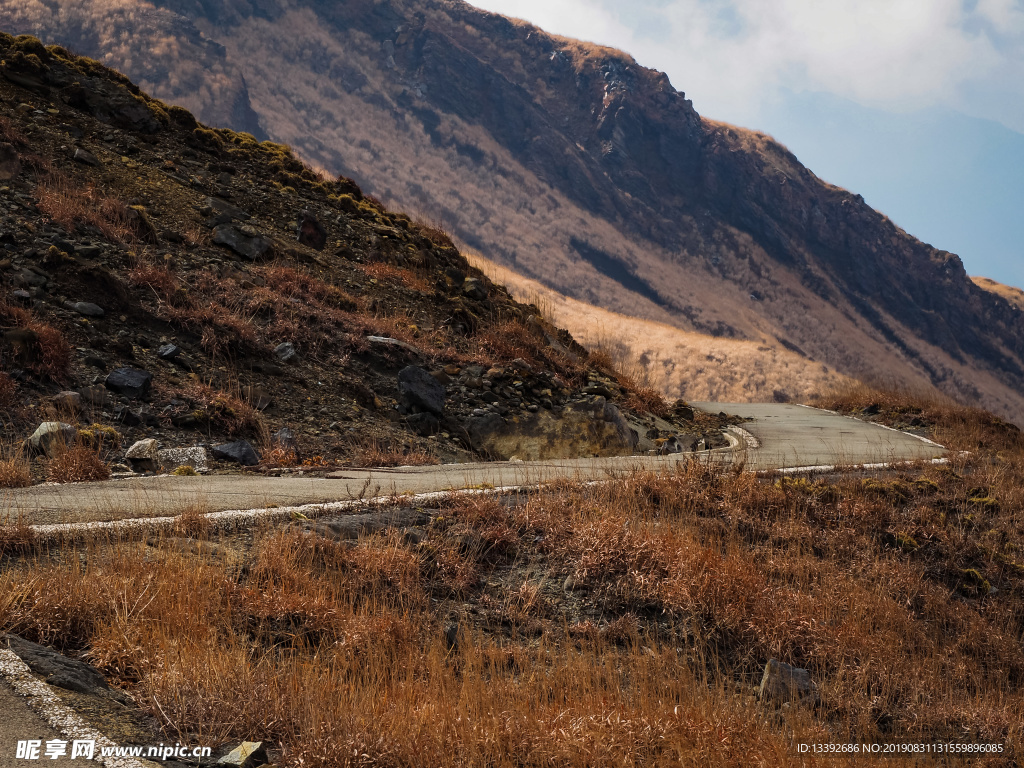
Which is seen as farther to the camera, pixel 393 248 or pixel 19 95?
pixel 393 248

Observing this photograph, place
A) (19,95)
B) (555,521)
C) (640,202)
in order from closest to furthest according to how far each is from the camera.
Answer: (555,521) < (19,95) < (640,202)

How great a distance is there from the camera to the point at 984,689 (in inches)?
187

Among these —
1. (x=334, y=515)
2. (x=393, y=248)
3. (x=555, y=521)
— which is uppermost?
(x=393, y=248)

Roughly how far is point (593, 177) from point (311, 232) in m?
89.7

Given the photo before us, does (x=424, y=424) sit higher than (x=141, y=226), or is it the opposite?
(x=141, y=226)

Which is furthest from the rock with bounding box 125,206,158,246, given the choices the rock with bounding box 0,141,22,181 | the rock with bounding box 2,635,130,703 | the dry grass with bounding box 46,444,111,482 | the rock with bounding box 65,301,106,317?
the rock with bounding box 2,635,130,703

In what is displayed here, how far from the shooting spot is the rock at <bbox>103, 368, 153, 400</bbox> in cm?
771

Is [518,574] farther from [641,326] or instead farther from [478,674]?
[641,326]

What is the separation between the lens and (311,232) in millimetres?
14109

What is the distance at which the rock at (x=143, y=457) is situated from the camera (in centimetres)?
657

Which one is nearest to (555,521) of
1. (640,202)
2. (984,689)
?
(984,689)

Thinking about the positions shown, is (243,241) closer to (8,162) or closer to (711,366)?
(8,162)

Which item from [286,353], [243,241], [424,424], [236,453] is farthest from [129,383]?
[243,241]

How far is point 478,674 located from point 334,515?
2254mm
